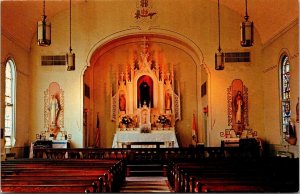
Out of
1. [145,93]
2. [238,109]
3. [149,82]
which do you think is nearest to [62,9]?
[149,82]

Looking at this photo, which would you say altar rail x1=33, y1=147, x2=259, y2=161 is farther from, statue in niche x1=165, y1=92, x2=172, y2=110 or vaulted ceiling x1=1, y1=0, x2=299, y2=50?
statue in niche x1=165, y1=92, x2=172, y2=110

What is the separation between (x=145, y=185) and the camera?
12.0 meters

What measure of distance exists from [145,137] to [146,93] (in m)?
2.07

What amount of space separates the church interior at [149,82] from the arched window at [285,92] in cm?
4

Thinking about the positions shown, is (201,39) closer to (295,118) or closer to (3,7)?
(295,118)

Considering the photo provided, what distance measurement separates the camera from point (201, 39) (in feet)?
60.6

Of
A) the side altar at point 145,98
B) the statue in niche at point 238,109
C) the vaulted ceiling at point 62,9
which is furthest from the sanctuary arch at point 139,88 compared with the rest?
the vaulted ceiling at point 62,9

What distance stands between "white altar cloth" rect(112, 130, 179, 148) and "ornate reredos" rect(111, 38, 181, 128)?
2.68 feet

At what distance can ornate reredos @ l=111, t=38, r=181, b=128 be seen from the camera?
66.0 ft

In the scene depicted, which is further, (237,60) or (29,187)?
(237,60)

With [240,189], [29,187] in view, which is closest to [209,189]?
[240,189]

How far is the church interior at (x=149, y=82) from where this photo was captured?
1516 cm

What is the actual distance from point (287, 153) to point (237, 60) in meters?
4.69

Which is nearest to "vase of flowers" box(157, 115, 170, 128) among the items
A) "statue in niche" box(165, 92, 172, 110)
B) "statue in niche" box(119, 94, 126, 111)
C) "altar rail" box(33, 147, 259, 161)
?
"statue in niche" box(165, 92, 172, 110)
